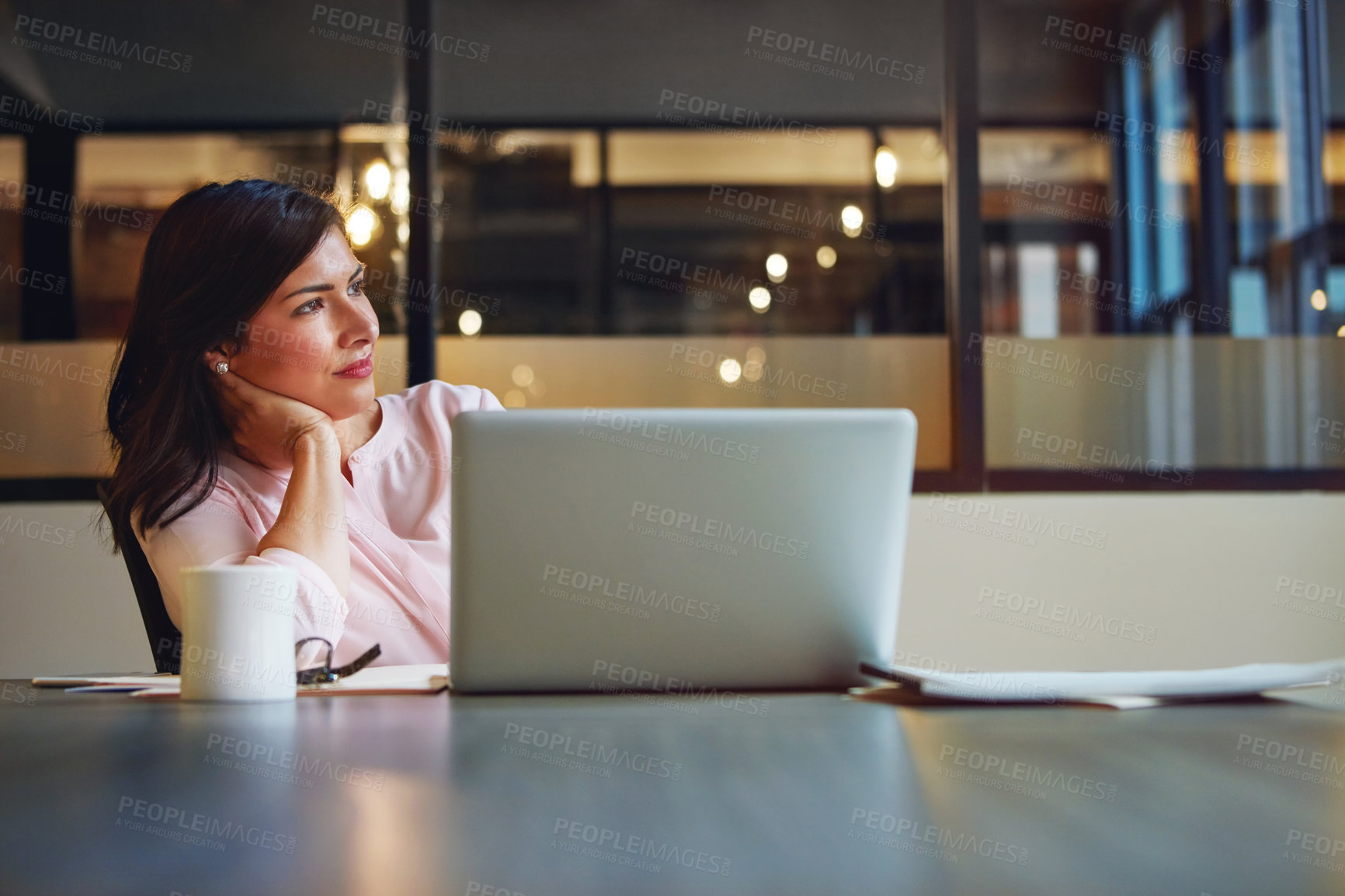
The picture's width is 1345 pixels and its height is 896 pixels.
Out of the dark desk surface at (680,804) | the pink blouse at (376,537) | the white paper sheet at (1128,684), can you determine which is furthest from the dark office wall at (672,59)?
the dark desk surface at (680,804)

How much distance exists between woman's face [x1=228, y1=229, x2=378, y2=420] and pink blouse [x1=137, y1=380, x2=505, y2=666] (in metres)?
0.11

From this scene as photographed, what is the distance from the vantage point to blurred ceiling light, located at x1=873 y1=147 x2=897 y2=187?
5230mm

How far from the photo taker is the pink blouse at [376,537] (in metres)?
1.42

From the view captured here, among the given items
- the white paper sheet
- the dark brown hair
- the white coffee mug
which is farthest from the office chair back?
the white paper sheet

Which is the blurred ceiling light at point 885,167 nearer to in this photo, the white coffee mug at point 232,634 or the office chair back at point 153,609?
the office chair back at point 153,609

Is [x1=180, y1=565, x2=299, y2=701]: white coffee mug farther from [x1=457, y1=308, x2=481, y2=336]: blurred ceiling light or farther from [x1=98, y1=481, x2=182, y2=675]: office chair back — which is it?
[x1=457, y1=308, x2=481, y2=336]: blurred ceiling light

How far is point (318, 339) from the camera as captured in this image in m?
1.76

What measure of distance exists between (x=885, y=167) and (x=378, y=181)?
7.76 feet

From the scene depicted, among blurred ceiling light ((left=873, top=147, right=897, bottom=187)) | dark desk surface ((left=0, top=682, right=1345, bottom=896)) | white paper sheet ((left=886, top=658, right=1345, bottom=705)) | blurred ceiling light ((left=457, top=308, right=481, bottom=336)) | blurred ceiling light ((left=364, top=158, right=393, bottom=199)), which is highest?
blurred ceiling light ((left=873, top=147, right=897, bottom=187))

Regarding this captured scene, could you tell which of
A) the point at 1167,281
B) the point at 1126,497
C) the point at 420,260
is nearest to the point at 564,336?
the point at 420,260

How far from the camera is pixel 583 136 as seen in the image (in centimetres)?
516

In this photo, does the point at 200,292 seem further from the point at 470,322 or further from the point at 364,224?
the point at 470,322

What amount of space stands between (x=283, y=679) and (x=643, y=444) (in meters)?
0.39

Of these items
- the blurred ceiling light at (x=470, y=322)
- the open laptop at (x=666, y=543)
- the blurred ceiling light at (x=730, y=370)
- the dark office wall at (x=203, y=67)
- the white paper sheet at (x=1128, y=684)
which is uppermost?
the dark office wall at (x=203, y=67)
